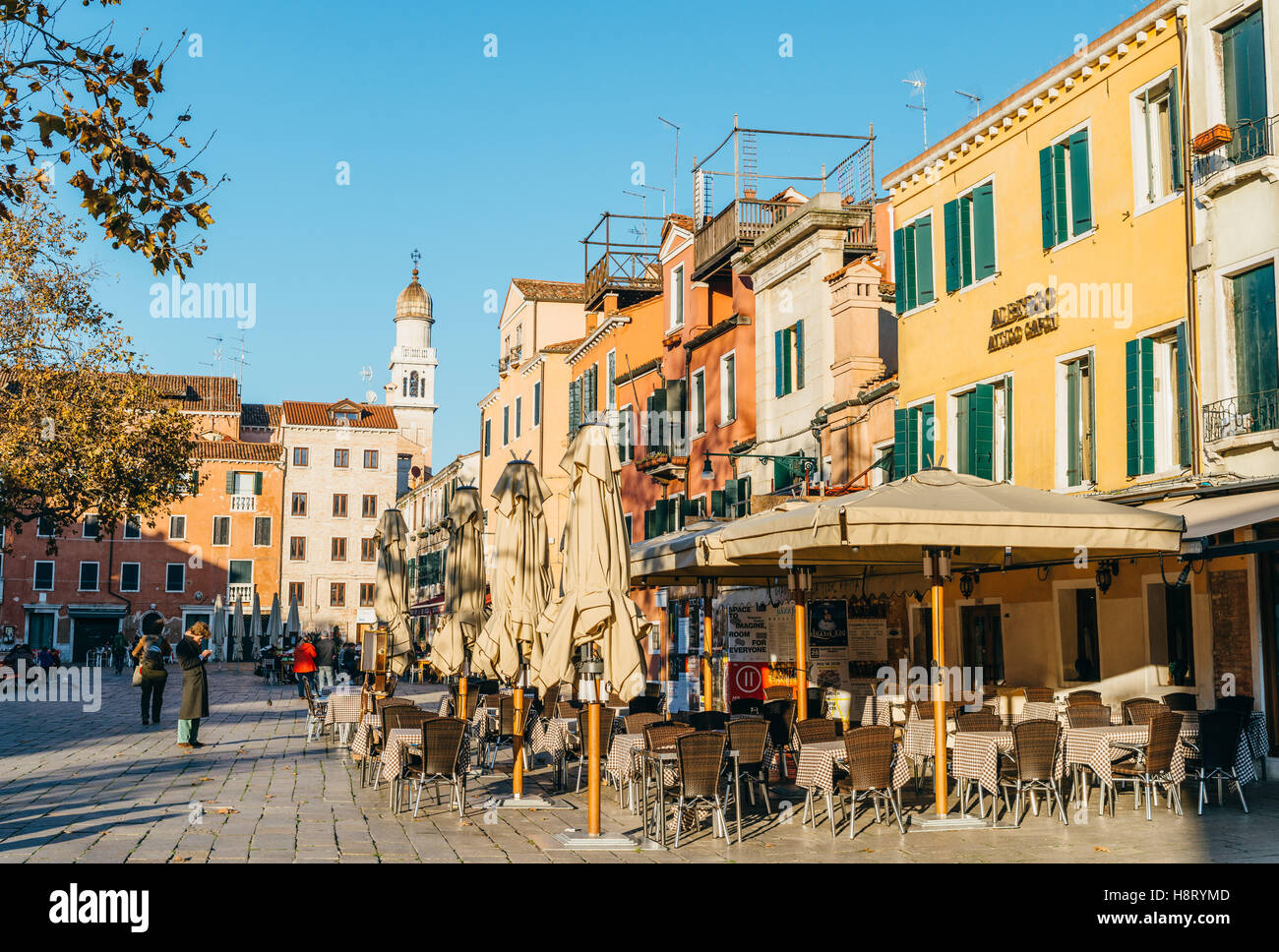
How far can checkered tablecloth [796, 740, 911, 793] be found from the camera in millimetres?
10797

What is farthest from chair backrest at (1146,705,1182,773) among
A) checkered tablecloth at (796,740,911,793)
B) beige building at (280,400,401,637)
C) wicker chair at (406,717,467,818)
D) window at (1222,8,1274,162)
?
beige building at (280,400,401,637)

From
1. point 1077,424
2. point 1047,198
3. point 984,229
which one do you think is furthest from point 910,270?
point 1077,424

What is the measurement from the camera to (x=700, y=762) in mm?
10273

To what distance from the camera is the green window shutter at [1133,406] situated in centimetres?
1616

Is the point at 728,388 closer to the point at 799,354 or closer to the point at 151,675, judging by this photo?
the point at 799,354

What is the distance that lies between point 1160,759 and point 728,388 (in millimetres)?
19142

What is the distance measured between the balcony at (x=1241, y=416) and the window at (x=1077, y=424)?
2377 mm

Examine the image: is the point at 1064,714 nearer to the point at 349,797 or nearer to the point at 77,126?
the point at 349,797

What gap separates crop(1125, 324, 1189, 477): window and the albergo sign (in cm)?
195

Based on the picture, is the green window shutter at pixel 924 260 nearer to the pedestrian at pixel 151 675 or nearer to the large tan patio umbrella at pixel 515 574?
the large tan patio umbrella at pixel 515 574

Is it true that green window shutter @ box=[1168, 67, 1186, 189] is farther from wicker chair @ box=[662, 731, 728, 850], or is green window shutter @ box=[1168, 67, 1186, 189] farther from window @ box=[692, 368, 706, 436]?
window @ box=[692, 368, 706, 436]

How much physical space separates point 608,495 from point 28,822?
5.82 m
